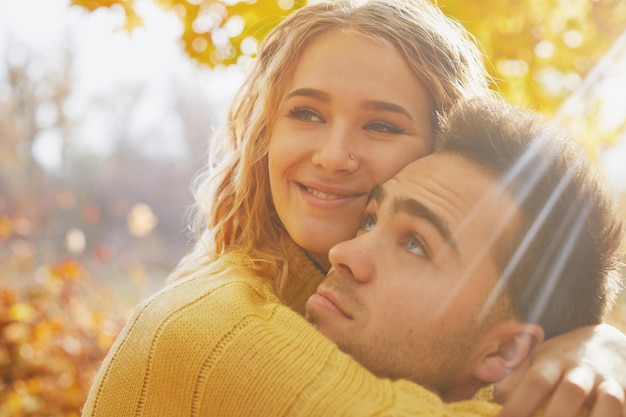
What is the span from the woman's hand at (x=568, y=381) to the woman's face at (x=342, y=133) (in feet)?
2.60

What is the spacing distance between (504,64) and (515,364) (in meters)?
2.34

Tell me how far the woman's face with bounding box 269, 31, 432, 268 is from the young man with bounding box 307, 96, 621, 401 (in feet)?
0.90

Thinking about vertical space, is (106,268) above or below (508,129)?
below

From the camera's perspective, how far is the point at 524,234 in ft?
6.15

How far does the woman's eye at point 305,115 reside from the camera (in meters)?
2.40

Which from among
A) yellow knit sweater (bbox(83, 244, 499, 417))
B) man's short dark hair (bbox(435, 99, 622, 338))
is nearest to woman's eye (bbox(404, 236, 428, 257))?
man's short dark hair (bbox(435, 99, 622, 338))

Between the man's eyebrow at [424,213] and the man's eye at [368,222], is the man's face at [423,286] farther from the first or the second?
the man's eye at [368,222]

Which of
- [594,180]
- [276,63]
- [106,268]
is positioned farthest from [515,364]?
[106,268]

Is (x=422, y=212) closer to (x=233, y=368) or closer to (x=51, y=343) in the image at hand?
(x=233, y=368)

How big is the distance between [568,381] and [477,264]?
37 centimetres

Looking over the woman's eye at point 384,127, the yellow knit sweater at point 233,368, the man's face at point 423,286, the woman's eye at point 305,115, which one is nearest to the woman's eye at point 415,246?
the man's face at point 423,286

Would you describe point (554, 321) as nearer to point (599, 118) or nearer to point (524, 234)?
point (524, 234)

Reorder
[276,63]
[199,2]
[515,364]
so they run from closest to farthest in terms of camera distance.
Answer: [515,364], [276,63], [199,2]

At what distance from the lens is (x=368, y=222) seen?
7.18ft
